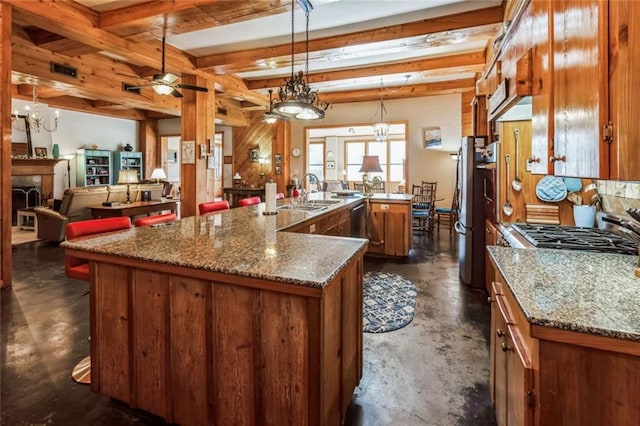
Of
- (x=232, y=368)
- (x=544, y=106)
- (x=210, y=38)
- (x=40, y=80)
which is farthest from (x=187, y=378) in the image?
(x=40, y=80)

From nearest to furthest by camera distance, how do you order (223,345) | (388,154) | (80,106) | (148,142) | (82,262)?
(223,345) → (82,262) → (80,106) → (148,142) → (388,154)

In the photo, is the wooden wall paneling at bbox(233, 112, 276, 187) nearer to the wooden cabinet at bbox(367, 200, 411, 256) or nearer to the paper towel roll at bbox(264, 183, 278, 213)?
the wooden cabinet at bbox(367, 200, 411, 256)

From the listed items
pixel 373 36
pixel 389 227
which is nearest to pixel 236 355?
pixel 389 227

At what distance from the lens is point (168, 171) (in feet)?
38.6

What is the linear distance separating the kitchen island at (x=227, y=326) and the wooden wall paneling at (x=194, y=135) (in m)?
3.67

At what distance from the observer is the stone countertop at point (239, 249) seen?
1.33 meters

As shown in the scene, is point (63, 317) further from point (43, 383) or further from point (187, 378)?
point (187, 378)

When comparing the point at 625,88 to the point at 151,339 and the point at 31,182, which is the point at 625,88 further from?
the point at 31,182

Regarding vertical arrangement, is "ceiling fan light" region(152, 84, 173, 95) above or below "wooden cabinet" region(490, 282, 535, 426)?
above

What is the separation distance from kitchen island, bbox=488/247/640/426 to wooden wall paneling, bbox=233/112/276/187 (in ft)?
27.9

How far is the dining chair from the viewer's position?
205 cm

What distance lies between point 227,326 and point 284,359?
284 millimetres

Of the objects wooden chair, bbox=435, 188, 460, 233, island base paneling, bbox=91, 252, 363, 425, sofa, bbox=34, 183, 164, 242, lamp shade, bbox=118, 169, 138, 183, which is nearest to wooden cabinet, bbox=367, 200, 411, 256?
wooden chair, bbox=435, 188, 460, 233

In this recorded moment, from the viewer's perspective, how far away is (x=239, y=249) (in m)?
1.67
